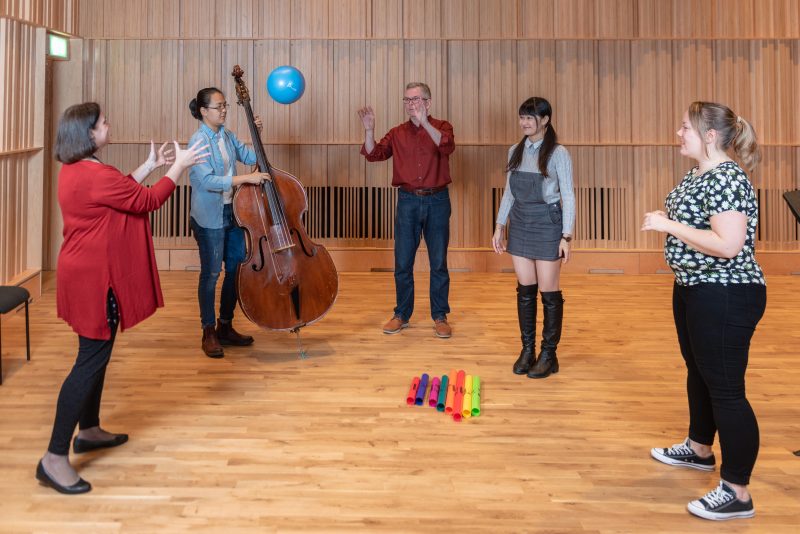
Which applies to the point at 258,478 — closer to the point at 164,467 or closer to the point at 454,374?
the point at 164,467

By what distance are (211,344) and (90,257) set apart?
2039 millimetres

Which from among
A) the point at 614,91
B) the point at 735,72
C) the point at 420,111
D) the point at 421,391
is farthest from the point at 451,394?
the point at 735,72

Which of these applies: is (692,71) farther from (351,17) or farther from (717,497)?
(717,497)

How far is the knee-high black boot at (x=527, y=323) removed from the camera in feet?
14.3

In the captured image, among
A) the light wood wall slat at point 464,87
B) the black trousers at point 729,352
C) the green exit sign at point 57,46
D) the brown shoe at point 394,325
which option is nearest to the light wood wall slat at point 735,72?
the light wood wall slat at point 464,87

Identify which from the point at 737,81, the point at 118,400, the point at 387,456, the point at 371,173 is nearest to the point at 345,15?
the point at 371,173

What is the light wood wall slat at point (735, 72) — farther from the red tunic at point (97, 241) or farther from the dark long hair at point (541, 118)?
the red tunic at point (97, 241)

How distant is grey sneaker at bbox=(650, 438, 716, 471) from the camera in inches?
122

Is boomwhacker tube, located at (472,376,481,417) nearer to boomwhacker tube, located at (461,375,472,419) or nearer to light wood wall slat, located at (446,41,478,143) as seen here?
boomwhacker tube, located at (461,375,472,419)

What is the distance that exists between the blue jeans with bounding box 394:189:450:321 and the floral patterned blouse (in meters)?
2.66

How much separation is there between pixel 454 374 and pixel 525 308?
58 centimetres

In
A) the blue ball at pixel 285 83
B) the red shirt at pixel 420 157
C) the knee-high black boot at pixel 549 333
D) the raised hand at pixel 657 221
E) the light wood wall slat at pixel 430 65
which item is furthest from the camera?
the light wood wall slat at pixel 430 65

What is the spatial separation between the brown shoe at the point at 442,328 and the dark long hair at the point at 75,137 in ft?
9.82

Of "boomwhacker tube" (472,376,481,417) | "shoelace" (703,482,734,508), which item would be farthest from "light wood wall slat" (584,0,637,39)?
"shoelace" (703,482,734,508)
